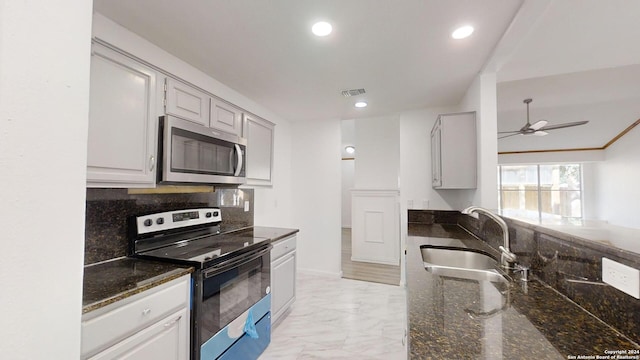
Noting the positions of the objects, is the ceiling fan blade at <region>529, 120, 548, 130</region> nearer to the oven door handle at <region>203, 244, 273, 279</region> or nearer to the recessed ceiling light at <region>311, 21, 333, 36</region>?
the recessed ceiling light at <region>311, 21, 333, 36</region>

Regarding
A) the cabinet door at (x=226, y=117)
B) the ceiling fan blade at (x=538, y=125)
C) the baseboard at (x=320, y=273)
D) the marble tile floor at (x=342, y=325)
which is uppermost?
the ceiling fan blade at (x=538, y=125)

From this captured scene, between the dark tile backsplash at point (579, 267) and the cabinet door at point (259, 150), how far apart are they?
2.16 meters

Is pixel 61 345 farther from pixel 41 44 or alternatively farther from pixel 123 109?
pixel 123 109

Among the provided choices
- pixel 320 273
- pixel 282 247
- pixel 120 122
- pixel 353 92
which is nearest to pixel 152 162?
pixel 120 122

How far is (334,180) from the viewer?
11.9 feet

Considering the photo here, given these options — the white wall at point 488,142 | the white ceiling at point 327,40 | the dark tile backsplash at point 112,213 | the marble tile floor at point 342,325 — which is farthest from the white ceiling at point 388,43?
the marble tile floor at point 342,325

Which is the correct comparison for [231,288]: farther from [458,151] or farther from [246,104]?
Answer: [458,151]

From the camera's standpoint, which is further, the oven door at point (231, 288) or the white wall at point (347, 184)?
the white wall at point (347, 184)

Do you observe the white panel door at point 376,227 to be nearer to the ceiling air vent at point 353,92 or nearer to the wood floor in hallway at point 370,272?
the wood floor in hallway at point 370,272

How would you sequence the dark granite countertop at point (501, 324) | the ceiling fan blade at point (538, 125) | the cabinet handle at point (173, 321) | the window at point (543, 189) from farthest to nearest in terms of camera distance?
the window at point (543, 189)
the ceiling fan blade at point (538, 125)
the cabinet handle at point (173, 321)
the dark granite countertop at point (501, 324)

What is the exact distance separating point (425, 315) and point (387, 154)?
3.84m

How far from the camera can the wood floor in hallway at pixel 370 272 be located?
3.55 meters

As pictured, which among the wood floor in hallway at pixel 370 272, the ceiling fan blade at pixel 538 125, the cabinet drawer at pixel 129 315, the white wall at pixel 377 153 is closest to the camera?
the cabinet drawer at pixel 129 315

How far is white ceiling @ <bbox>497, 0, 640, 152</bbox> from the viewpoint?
4.65 ft
